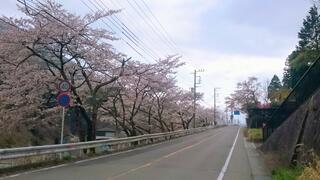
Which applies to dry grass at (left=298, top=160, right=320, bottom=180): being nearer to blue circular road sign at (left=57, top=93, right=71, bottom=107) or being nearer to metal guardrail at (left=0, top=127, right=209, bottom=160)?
metal guardrail at (left=0, top=127, right=209, bottom=160)

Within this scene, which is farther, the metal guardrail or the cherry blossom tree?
the cherry blossom tree

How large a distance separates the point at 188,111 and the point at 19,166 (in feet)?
223

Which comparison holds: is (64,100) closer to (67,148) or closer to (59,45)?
(67,148)

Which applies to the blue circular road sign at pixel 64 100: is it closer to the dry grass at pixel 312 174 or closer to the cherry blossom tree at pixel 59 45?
the cherry blossom tree at pixel 59 45

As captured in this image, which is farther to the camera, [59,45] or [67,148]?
[59,45]

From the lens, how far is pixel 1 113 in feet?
88.2

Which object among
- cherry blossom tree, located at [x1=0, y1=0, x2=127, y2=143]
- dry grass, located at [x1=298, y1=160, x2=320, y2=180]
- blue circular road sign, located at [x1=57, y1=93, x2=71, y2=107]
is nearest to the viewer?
dry grass, located at [x1=298, y1=160, x2=320, y2=180]

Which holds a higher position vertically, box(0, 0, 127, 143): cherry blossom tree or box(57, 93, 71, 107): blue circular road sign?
box(0, 0, 127, 143): cherry blossom tree

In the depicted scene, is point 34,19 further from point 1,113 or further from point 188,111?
point 188,111

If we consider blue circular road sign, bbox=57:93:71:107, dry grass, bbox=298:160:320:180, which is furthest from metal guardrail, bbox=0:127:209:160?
dry grass, bbox=298:160:320:180

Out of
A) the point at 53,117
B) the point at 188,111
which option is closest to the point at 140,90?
the point at 53,117

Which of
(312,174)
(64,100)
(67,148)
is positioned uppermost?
(64,100)

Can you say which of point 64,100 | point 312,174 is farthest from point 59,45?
point 312,174

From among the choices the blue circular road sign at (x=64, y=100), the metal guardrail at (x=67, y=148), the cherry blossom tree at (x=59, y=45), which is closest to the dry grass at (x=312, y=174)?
the metal guardrail at (x=67, y=148)
